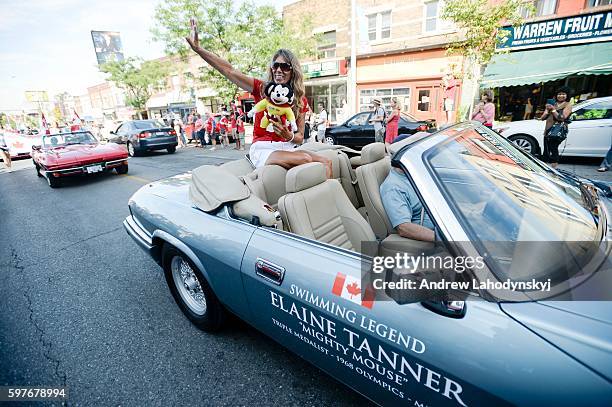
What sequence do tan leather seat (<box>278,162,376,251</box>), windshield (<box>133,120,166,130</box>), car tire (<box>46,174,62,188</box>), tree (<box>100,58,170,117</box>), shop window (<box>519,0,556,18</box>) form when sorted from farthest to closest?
tree (<box>100,58,170,117</box>) → windshield (<box>133,120,166,130</box>) → shop window (<box>519,0,556,18</box>) → car tire (<box>46,174,62,188</box>) → tan leather seat (<box>278,162,376,251</box>)

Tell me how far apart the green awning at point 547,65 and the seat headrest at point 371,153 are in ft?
35.4

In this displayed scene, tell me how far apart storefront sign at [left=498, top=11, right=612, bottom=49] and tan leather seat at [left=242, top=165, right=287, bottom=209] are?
12.1 meters

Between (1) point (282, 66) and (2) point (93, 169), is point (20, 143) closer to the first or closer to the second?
(2) point (93, 169)

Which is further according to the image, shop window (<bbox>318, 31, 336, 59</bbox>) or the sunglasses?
shop window (<bbox>318, 31, 336, 59</bbox>)

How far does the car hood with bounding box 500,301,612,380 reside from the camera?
92 cm

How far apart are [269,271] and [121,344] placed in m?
1.64

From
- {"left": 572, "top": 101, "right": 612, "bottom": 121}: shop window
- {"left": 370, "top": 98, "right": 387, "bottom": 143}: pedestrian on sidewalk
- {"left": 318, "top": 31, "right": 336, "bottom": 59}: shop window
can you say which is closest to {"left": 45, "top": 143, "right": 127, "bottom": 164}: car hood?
{"left": 370, "top": 98, "right": 387, "bottom": 143}: pedestrian on sidewalk

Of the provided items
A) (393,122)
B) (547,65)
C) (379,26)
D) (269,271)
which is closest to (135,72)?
(379,26)

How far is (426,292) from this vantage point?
1.09 meters

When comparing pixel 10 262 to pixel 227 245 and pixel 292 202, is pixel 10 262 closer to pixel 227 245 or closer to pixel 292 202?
pixel 227 245

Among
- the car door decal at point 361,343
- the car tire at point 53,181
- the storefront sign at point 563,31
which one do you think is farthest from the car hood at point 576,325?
the storefront sign at point 563,31

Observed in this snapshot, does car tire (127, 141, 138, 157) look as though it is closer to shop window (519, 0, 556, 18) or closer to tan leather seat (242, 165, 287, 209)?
tan leather seat (242, 165, 287, 209)

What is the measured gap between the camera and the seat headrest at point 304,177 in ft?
6.74

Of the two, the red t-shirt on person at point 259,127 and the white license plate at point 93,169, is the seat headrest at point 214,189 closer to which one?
the red t-shirt on person at point 259,127
